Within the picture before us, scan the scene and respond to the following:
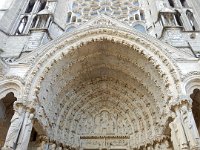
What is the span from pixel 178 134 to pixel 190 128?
353 millimetres

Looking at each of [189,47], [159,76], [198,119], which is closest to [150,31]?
[189,47]

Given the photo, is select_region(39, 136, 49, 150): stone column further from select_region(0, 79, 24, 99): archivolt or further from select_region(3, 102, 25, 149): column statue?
select_region(0, 79, 24, 99): archivolt

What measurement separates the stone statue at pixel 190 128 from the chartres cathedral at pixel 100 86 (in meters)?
0.02

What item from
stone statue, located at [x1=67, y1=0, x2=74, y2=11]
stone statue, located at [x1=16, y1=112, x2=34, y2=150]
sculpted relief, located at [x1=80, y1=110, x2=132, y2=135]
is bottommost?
stone statue, located at [x1=16, y1=112, x2=34, y2=150]

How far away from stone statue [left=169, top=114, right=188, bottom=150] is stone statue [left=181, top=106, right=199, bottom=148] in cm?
10

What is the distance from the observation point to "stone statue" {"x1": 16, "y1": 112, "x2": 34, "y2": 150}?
19.3ft

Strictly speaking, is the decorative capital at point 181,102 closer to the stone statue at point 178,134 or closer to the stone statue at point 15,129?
the stone statue at point 178,134

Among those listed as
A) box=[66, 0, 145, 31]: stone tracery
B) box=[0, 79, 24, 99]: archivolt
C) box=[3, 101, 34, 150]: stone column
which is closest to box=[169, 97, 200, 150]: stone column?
box=[3, 101, 34, 150]: stone column

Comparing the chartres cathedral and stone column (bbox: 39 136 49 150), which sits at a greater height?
the chartres cathedral

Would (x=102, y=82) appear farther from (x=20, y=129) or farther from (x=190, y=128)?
(x=190, y=128)

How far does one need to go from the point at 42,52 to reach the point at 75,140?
3244mm

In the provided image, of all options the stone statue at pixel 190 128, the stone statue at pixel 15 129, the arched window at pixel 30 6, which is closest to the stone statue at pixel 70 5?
the arched window at pixel 30 6

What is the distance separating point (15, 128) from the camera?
6008mm

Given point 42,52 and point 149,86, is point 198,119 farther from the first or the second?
point 42,52
